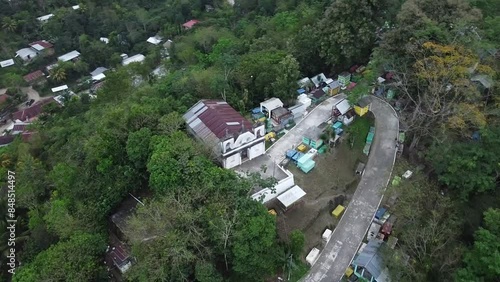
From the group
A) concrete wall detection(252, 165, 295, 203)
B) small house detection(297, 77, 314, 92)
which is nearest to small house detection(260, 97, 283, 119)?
small house detection(297, 77, 314, 92)

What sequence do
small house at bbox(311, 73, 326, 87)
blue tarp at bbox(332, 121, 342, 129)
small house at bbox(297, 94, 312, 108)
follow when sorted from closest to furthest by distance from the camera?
blue tarp at bbox(332, 121, 342, 129) < small house at bbox(297, 94, 312, 108) < small house at bbox(311, 73, 326, 87)

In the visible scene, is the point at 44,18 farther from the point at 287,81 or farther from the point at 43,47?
the point at 287,81

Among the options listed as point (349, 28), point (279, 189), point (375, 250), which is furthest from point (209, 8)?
point (375, 250)

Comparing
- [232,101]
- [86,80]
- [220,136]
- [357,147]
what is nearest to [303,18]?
[232,101]

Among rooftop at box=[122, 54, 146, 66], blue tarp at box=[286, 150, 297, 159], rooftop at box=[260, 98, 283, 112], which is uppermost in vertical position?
rooftop at box=[260, 98, 283, 112]

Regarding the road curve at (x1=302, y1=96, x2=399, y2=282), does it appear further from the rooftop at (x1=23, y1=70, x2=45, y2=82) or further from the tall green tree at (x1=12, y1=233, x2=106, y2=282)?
the rooftop at (x1=23, y1=70, x2=45, y2=82)

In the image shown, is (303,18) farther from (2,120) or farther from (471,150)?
(2,120)

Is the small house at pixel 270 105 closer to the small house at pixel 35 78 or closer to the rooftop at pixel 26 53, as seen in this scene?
the small house at pixel 35 78
